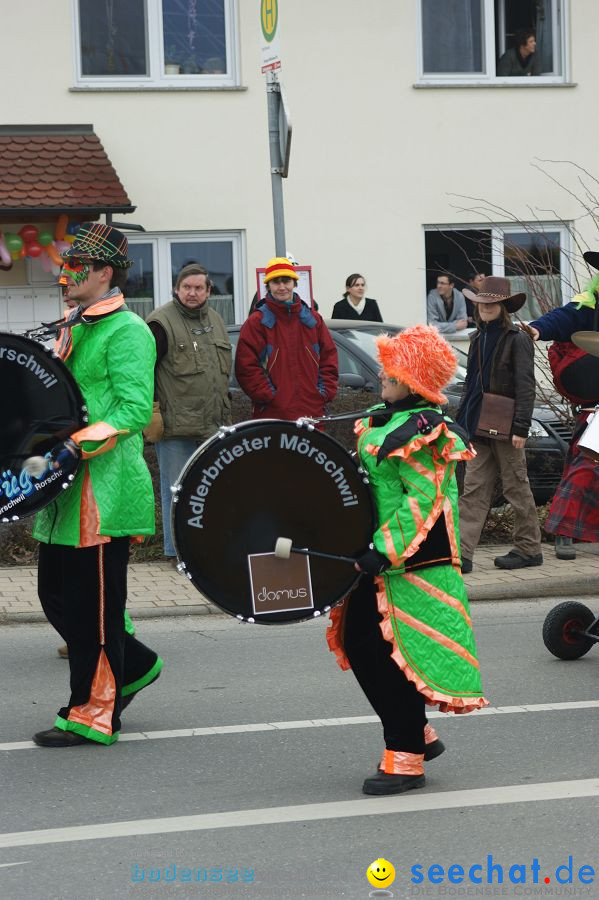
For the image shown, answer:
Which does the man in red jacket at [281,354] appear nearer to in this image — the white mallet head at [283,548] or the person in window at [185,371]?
the person in window at [185,371]

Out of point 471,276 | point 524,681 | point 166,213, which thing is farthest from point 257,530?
point 471,276

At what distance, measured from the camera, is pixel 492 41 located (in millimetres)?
17938

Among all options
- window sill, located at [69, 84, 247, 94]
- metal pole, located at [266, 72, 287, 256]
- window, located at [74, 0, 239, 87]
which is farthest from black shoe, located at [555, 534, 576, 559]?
window, located at [74, 0, 239, 87]

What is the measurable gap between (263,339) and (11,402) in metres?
3.93

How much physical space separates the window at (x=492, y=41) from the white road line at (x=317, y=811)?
13.8 meters

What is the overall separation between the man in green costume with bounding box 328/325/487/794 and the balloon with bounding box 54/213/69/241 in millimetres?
11459

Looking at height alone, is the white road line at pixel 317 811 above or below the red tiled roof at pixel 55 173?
below

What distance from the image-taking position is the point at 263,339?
9352 millimetres

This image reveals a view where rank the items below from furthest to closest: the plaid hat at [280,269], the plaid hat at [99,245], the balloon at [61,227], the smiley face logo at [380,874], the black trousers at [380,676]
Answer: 1. the balloon at [61,227]
2. the plaid hat at [280,269]
3. the plaid hat at [99,245]
4. the black trousers at [380,676]
5. the smiley face logo at [380,874]

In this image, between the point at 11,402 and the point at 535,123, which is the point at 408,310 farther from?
the point at 11,402

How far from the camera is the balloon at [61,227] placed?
15914 millimetres

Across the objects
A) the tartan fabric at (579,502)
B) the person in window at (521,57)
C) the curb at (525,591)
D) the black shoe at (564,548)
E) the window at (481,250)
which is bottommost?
the curb at (525,591)

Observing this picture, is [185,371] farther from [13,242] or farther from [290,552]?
[13,242]

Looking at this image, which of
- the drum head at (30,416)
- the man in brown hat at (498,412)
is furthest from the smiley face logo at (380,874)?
the man in brown hat at (498,412)
